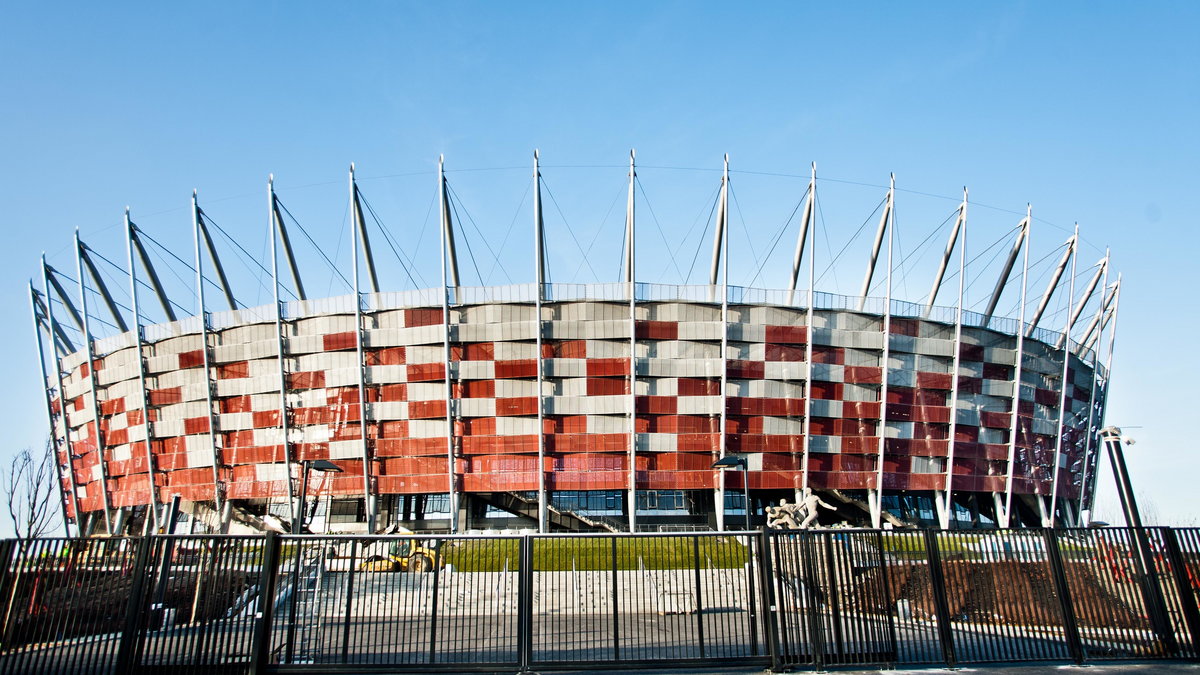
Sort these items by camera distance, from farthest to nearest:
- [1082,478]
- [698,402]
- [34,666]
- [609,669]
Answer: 1. [1082,478]
2. [698,402]
3. [609,669]
4. [34,666]

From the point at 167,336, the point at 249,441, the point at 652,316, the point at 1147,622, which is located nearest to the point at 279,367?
the point at 249,441

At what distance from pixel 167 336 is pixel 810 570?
194ft

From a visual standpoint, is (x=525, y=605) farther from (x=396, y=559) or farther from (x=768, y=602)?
(x=768, y=602)

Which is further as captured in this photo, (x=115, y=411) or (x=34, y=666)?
(x=115, y=411)

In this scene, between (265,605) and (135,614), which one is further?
(265,605)

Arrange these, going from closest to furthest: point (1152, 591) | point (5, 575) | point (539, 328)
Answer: point (5, 575) < point (1152, 591) < point (539, 328)

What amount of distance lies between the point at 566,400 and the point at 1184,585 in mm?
41860

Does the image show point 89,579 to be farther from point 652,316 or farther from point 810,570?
point 652,316

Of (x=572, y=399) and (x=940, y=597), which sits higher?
(x=572, y=399)

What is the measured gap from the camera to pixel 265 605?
12.9 metres

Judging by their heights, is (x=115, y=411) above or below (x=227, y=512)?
above

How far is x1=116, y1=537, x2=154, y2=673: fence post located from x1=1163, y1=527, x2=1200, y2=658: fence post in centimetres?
1857

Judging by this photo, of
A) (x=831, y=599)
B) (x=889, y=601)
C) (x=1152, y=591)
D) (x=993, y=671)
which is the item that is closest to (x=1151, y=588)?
(x=1152, y=591)

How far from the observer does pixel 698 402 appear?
54062mm
